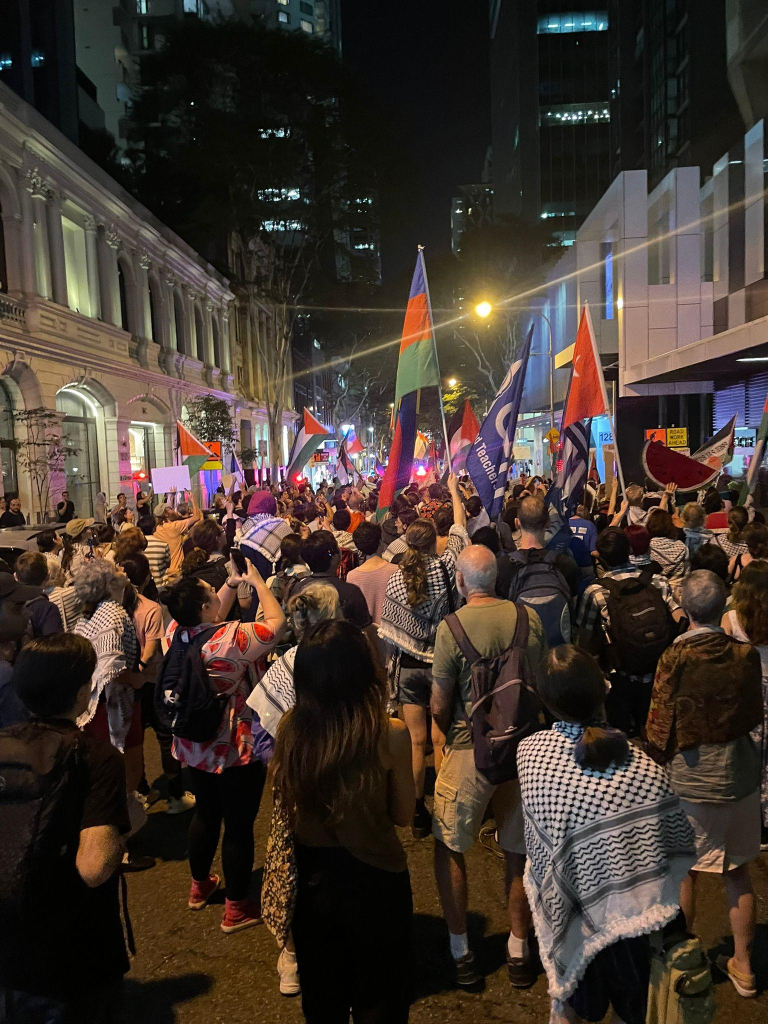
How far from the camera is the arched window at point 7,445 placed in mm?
17386

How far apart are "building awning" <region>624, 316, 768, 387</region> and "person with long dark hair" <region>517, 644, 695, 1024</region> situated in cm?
1305

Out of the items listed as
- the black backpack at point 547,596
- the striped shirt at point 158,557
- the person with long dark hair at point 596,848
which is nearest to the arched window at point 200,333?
the striped shirt at point 158,557

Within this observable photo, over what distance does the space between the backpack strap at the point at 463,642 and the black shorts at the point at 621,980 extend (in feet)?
4.02

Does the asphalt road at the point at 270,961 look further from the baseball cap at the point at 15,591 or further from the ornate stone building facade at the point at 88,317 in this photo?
the ornate stone building facade at the point at 88,317

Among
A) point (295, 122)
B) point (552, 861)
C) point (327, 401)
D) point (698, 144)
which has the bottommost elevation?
point (552, 861)

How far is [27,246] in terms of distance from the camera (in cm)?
1809

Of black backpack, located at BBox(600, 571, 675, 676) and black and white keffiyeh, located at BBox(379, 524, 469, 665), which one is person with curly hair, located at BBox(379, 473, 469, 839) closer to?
black and white keffiyeh, located at BBox(379, 524, 469, 665)

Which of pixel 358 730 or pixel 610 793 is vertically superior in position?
pixel 358 730

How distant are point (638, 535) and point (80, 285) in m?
21.2

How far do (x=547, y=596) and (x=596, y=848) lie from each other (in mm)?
2042

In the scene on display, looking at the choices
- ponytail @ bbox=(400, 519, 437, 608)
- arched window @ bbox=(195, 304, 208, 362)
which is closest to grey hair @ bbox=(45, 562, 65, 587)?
ponytail @ bbox=(400, 519, 437, 608)

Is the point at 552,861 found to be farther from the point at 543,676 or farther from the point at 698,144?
the point at 698,144

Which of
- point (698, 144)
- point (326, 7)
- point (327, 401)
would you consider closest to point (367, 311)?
point (698, 144)

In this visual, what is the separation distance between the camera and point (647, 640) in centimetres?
435
